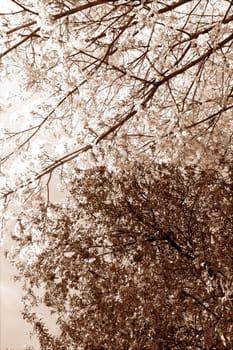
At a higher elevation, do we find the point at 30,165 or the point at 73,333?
the point at 30,165

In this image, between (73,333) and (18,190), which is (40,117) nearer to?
(18,190)

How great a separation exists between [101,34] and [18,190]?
6.89 feet

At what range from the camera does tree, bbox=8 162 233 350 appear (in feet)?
23.9

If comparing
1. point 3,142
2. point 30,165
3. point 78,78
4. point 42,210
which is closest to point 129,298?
point 42,210

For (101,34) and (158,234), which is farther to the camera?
(158,234)

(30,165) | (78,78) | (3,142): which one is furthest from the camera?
(3,142)

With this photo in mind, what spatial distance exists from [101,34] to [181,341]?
12.9 ft

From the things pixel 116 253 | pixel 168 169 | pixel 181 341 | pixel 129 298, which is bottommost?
pixel 181 341

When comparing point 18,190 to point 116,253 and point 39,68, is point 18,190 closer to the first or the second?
point 39,68

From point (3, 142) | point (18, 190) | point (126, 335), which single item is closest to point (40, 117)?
point (3, 142)

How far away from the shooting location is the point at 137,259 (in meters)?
8.28

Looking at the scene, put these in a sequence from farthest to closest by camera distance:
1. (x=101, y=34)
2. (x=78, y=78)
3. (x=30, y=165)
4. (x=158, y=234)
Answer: (x=158, y=234), (x=30, y=165), (x=101, y=34), (x=78, y=78)

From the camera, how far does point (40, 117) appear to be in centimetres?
766

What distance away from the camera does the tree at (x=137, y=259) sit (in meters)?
7.29
